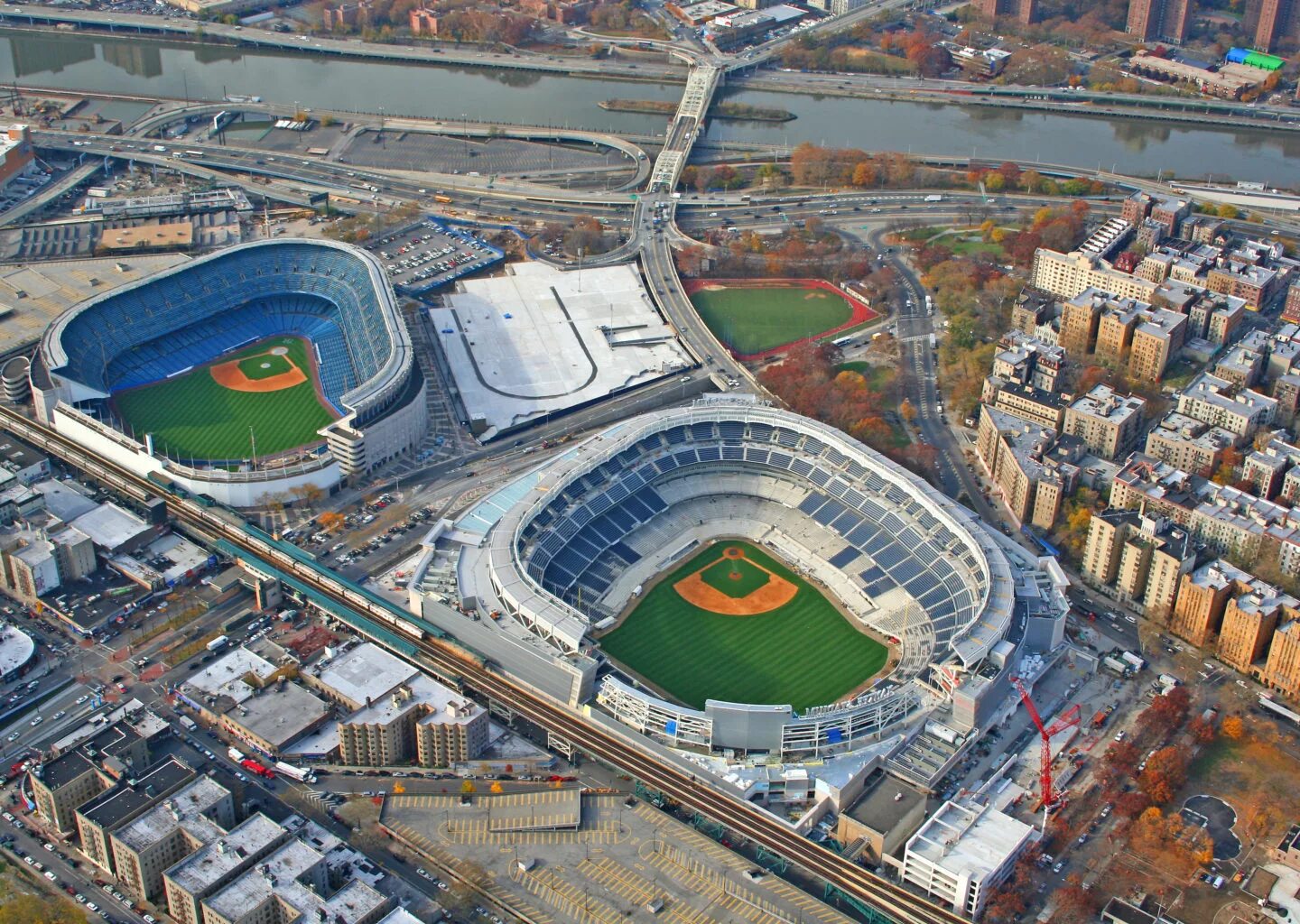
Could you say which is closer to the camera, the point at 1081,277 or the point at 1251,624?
the point at 1251,624

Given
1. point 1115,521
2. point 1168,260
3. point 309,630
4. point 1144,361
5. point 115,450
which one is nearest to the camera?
point 309,630

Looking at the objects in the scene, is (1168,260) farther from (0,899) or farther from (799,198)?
(0,899)

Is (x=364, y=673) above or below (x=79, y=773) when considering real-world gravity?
below

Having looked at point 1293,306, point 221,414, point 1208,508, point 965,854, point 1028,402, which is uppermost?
point 1293,306

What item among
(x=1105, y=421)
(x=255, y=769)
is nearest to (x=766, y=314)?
(x=1105, y=421)

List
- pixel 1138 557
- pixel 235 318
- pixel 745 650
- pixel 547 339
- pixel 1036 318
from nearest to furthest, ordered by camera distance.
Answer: pixel 745 650 < pixel 1138 557 < pixel 547 339 < pixel 235 318 < pixel 1036 318

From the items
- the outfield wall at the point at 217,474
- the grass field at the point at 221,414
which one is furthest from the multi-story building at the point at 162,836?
the grass field at the point at 221,414

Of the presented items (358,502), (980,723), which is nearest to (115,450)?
(358,502)

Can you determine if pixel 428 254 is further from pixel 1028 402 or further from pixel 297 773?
pixel 297 773
